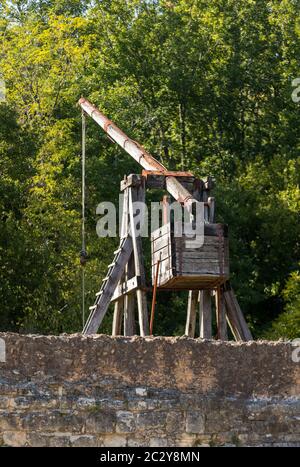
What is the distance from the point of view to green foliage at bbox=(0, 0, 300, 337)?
33.6m

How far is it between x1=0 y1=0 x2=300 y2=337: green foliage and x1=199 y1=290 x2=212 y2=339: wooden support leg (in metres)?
6.79

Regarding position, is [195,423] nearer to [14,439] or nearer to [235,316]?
[14,439]

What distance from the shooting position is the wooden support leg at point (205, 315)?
2486 centimetres

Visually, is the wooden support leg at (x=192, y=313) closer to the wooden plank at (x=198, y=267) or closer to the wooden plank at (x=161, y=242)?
the wooden plank at (x=161, y=242)

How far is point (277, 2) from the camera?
43.6m

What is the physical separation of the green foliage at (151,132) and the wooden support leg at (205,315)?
6795 mm

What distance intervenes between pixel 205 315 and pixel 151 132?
17.9 m

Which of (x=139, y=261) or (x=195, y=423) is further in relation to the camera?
(x=139, y=261)

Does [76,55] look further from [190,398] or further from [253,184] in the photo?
[190,398]

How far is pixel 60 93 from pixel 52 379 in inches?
950

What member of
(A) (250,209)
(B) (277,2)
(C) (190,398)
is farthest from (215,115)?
(C) (190,398)

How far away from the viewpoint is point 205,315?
25.0 m

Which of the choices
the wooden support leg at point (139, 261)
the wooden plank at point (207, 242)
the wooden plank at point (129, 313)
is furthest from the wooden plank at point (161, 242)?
the wooden plank at point (129, 313)

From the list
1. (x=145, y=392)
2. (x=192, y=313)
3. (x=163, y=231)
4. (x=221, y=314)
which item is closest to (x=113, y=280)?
(x=192, y=313)
